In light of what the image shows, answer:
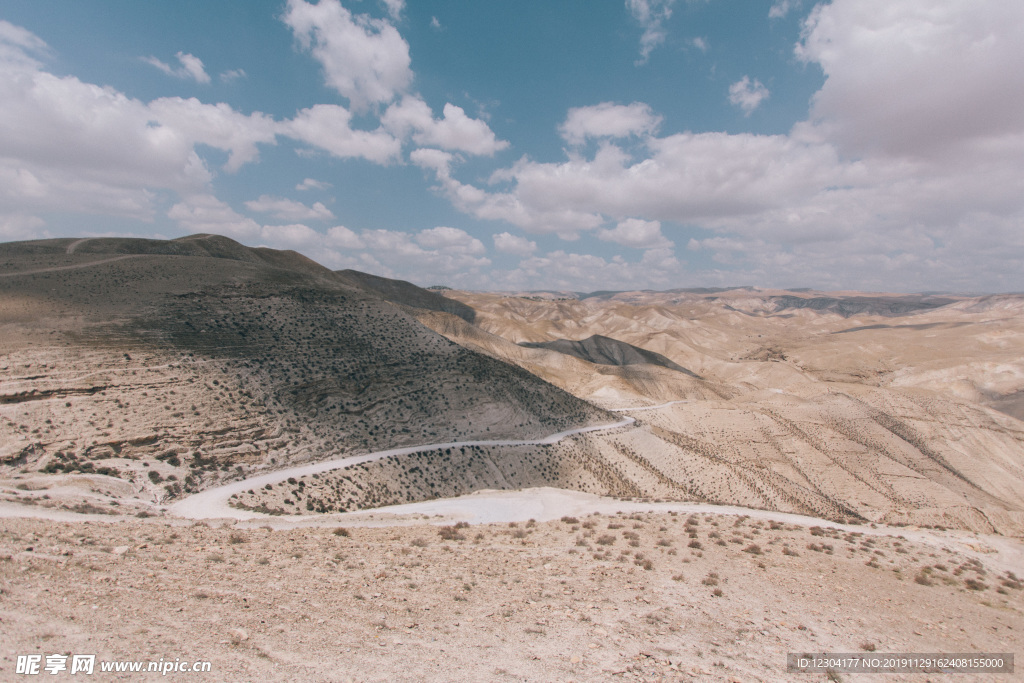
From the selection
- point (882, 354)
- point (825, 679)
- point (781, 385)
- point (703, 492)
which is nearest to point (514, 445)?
point (703, 492)

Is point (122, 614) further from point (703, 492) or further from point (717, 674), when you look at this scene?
point (703, 492)

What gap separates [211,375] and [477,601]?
28074mm

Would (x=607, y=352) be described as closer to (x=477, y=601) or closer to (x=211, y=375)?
(x=211, y=375)

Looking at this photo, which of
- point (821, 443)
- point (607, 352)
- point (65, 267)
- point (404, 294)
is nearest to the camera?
point (65, 267)

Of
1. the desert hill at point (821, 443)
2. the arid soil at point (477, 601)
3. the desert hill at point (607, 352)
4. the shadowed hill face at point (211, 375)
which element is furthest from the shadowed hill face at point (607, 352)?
the arid soil at point (477, 601)

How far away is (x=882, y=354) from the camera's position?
114438 mm

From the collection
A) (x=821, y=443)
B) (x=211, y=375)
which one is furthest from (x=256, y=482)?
(x=821, y=443)

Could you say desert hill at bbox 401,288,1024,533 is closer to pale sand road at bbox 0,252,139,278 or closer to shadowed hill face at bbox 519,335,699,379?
shadowed hill face at bbox 519,335,699,379

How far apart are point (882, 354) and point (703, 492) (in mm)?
113495

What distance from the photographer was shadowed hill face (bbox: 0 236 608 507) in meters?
23.1

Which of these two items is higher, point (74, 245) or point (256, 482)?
point (74, 245)

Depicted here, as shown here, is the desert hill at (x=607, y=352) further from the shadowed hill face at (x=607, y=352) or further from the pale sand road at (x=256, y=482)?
the pale sand road at (x=256, y=482)

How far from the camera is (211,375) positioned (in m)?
29.8

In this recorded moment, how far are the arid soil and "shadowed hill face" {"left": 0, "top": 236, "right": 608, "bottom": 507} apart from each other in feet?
38.1
